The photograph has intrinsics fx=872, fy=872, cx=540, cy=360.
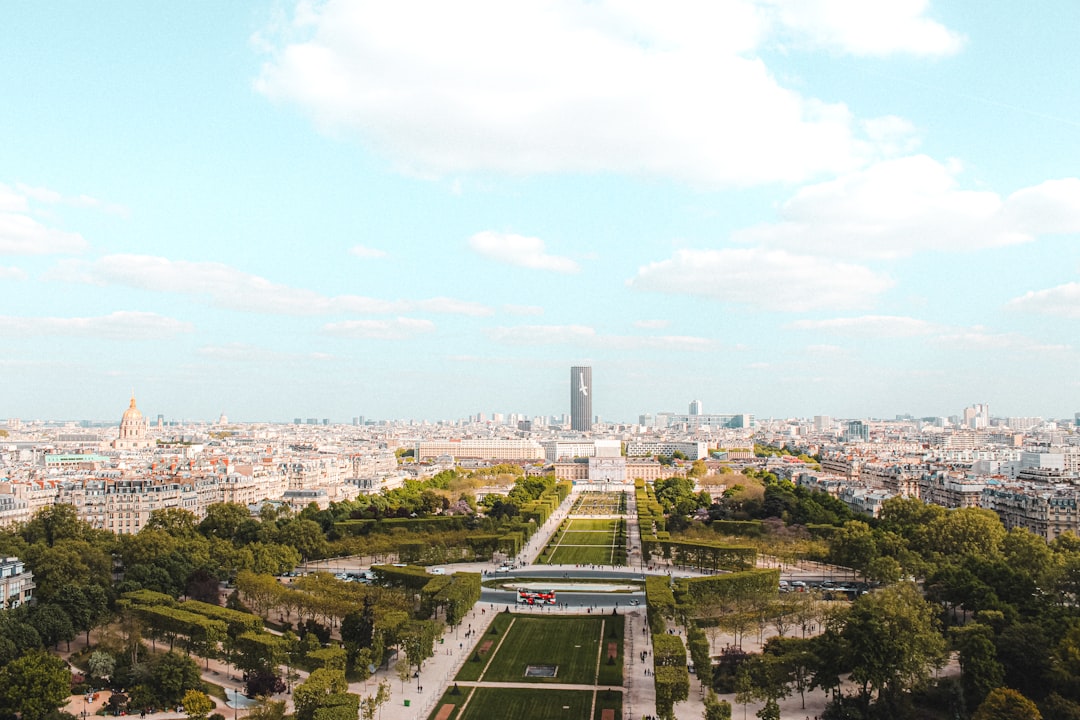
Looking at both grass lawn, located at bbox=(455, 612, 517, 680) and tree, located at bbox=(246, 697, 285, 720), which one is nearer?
tree, located at bbox=(246, 697, 285, 720)

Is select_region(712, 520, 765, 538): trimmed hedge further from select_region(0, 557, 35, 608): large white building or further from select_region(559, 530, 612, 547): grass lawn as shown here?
select_region(0, 557, 35, 608): large white building

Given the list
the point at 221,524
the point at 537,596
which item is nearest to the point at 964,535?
the point at 537,596

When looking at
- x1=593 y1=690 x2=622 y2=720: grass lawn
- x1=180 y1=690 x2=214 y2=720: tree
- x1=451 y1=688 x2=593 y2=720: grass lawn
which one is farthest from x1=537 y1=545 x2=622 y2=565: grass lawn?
x1=180 y1=690 x2=214 y2=720: tree

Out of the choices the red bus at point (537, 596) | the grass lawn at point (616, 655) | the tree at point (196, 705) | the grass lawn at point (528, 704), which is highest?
the tree at point (196, 705)

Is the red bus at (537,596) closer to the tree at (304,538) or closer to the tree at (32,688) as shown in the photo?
the tree at (304,538)

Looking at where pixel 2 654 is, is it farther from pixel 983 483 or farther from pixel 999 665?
pixel 983 483

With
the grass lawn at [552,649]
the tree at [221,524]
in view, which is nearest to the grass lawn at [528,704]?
the grass lawn at [552,649]
